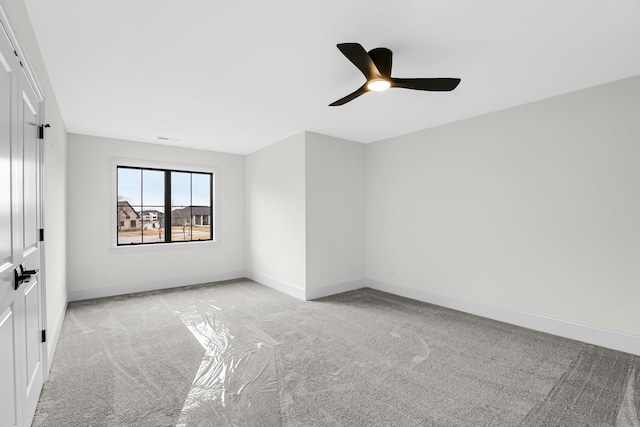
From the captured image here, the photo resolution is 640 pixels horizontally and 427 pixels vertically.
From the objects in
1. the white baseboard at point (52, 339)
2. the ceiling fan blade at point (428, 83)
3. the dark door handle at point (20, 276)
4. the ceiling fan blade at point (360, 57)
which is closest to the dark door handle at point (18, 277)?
the dark door handle at point (20, 276)

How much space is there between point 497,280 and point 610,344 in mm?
1084

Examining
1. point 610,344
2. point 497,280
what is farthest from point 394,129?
point 610,344

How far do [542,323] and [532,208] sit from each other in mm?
1249

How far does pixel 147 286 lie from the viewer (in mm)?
4996

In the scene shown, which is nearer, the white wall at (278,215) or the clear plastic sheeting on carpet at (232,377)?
the clear plastic sheeting on carpet at (232,377)

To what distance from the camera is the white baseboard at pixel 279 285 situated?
4570 mm

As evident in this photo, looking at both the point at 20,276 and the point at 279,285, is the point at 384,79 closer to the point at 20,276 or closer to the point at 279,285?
the point at 20,276

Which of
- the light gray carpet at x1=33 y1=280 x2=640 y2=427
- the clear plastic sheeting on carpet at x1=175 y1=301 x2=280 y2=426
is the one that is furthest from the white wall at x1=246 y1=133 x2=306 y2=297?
the clear plastic sheeting on carpet at x1=175 y1=301 x2=280 y2=426

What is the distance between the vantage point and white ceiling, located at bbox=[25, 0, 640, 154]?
187cm

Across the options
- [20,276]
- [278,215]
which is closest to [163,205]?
[278,215]

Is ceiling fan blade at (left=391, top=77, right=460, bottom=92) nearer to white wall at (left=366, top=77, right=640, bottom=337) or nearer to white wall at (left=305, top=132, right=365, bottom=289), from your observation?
white wall at (left=366, top=77, right=640, bottom=337)

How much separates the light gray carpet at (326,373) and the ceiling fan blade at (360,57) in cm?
233

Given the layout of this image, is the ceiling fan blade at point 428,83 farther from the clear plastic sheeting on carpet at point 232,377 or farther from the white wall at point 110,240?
the white wall at point 110,240

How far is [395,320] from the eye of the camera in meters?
3.64
